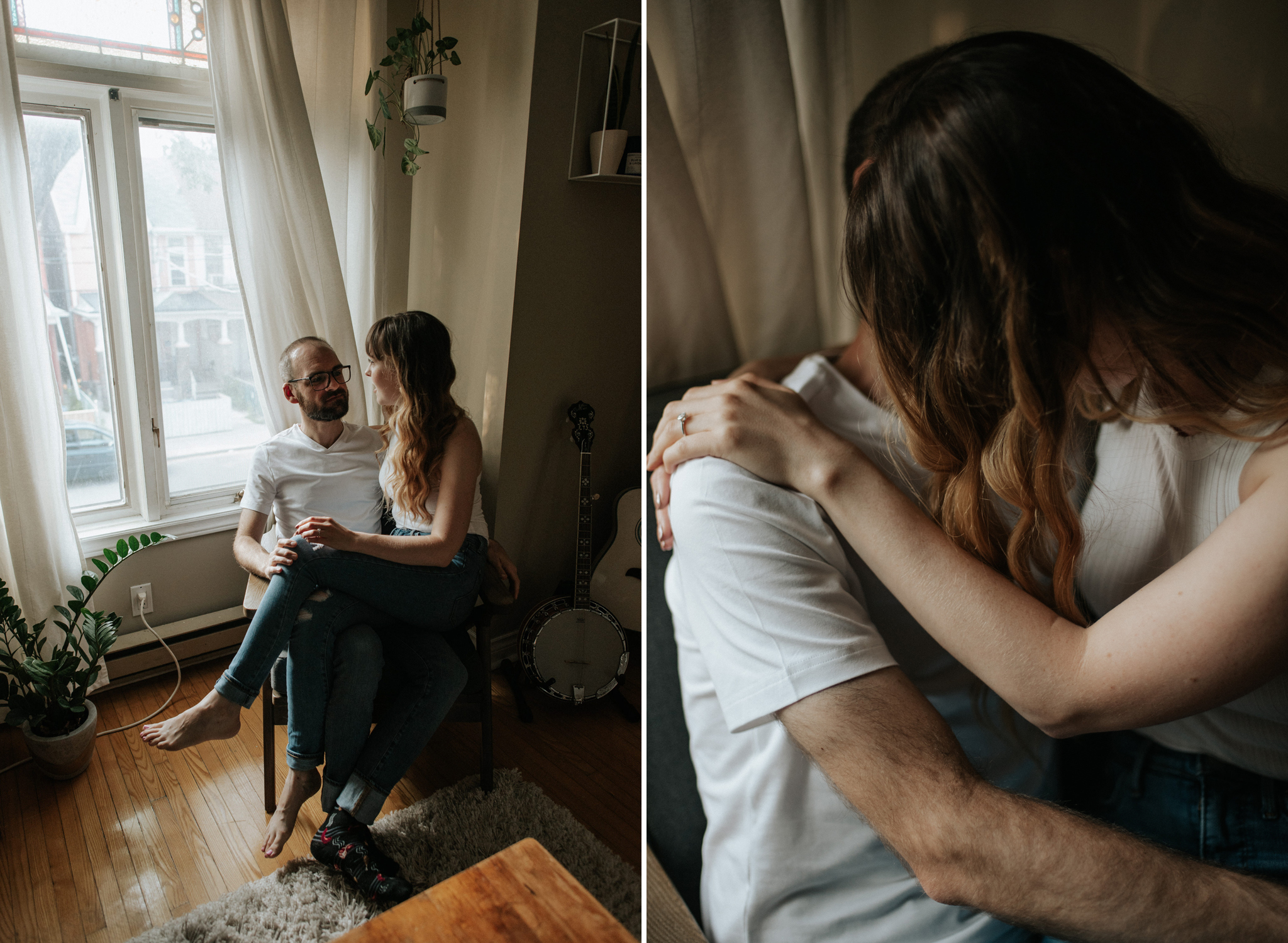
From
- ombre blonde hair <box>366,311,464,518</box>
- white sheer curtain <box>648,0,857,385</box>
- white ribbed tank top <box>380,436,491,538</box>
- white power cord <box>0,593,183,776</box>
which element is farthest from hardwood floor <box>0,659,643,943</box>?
white sheer curtain <box>648,0,857,385</box>

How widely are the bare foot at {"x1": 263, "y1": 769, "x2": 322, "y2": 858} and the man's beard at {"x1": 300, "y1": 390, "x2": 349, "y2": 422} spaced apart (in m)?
0.86

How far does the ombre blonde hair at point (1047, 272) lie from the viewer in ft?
0.58

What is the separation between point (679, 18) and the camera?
0.29 metres

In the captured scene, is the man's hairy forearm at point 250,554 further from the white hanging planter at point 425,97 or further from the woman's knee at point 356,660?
the white hanging planter at point 425,97

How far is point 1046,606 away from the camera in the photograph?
206 millimetres

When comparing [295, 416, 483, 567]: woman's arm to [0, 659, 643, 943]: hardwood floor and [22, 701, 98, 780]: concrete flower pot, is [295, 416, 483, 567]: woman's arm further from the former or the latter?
[22, 701, 98, 780]: concrete flower pot

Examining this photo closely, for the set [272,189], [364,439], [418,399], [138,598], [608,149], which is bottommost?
[138,598]

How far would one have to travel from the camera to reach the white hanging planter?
1.98 meters

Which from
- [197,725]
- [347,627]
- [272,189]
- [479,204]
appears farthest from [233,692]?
[479,204]

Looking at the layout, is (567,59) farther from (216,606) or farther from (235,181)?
(216,606)

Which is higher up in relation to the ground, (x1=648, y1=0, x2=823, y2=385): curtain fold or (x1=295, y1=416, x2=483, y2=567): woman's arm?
(x1=648, y1=0, x2=823, y2=385): curtain fold

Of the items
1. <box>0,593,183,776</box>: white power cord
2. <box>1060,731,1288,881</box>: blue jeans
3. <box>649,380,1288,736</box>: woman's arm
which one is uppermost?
<box>649,380,1288,736</box>: woman's arm

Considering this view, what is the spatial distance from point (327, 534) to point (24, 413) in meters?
0.85

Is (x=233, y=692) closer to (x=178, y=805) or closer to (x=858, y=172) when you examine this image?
(x=178, y=805)
